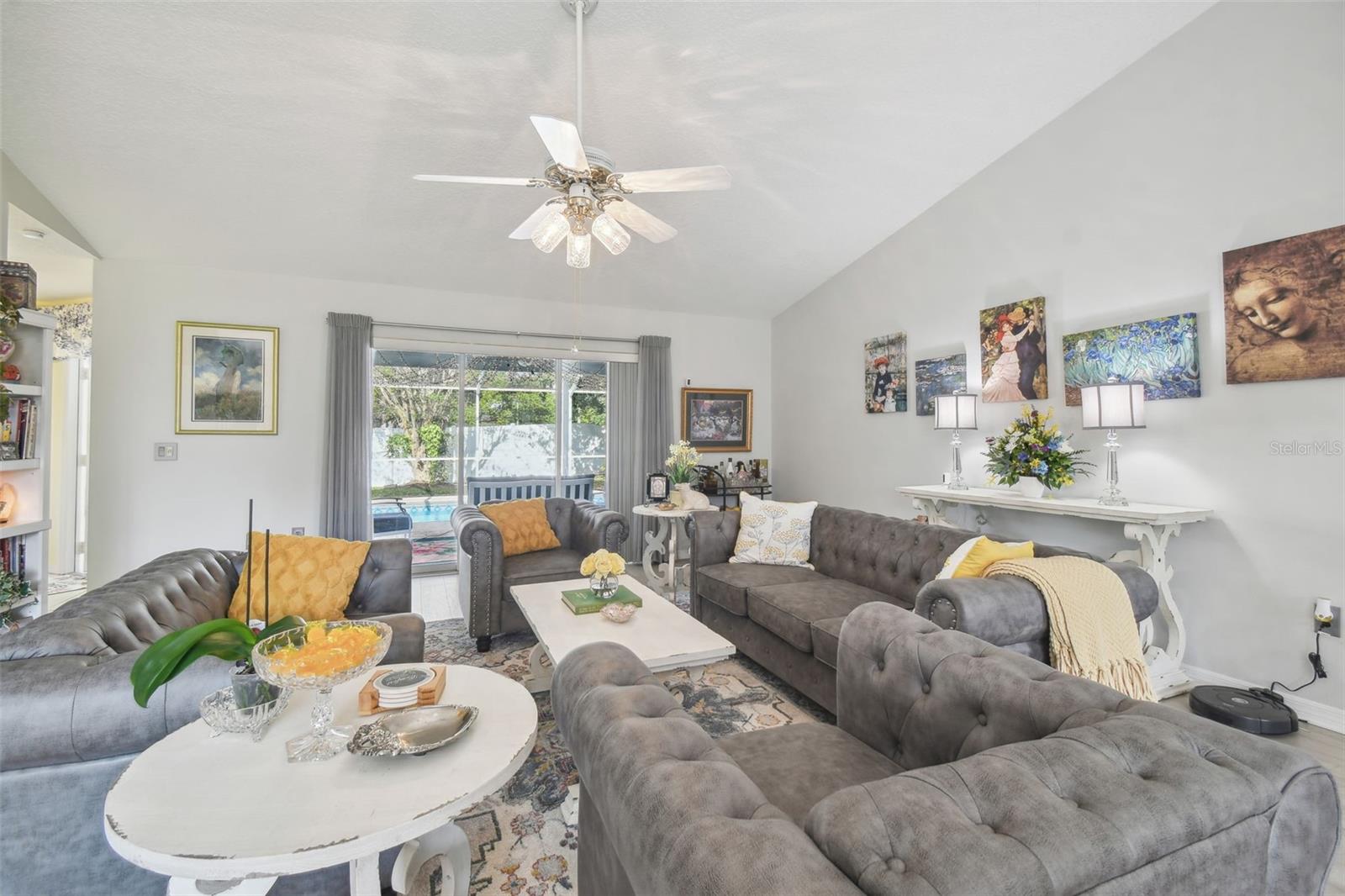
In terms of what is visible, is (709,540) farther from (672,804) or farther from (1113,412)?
(672,804)

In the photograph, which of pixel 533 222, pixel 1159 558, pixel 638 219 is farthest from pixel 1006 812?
pixel 1159 558

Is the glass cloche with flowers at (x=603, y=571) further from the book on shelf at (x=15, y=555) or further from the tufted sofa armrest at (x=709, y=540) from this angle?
the book on shelf at (x=15, y=555)

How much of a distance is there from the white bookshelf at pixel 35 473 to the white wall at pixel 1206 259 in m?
5.71

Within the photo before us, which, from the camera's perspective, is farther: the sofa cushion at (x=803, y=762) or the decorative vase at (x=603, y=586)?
the decorative vase at (x=603, y=586)

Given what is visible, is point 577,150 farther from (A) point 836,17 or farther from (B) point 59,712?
(B) point 59,712

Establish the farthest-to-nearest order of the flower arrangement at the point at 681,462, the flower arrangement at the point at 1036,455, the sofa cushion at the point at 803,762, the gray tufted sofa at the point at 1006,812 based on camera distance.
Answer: the flower arrangement at the point at 681,462 < the flower arrangement at the point at 1036,455 < the sofa cushion at the point at 803,762 < the gray tufted sofa at the point at 1006,812

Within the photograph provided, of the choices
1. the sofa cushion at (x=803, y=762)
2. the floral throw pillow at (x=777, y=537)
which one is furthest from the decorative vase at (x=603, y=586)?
the sofa cushion at (x=803, y=762)

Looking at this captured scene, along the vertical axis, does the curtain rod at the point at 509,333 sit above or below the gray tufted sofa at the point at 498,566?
above

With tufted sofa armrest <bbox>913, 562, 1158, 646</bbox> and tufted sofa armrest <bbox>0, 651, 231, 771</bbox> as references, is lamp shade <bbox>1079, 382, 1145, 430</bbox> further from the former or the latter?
tufted sofa armrest <bbox>0, 651, 231, 771</bbox>

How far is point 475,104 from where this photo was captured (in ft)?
9.78

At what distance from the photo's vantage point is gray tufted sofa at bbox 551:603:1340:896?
635mm

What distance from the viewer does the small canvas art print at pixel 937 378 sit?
14.1ft

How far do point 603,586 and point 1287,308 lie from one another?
3592mm

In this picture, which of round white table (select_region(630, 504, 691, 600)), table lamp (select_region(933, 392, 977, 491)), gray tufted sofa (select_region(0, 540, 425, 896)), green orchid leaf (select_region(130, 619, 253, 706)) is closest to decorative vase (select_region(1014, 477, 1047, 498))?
table lamp (select_region(933, 392, 977, 491))
